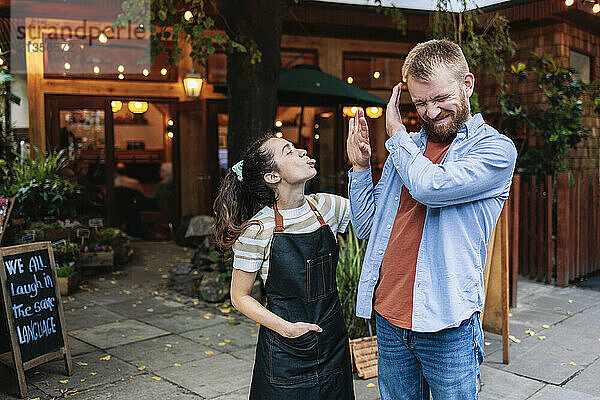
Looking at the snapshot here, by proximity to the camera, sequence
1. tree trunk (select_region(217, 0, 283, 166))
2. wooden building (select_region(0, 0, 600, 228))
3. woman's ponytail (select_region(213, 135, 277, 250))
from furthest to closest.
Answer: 1. wooden building (select_region(0, 0, 600, 228))
2. tree trunk (select_region(217, 0, 283, 166))
3. woman's ponytail (select_region(213, 135, 277, 250))

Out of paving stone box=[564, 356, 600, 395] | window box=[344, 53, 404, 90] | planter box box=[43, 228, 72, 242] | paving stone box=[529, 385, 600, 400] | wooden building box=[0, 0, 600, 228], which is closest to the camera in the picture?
paving stone box=[529, 385, 600, 400]

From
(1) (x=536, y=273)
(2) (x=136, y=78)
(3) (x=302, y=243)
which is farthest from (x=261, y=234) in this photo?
(2) (x=136, y=78)

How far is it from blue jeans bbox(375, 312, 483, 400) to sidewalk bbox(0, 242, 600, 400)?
1.79 m

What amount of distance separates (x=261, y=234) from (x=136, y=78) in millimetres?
8617

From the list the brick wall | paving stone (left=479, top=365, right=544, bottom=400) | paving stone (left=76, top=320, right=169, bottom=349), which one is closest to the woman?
paving stone (left=479, top=365, right=544, bottom=400)

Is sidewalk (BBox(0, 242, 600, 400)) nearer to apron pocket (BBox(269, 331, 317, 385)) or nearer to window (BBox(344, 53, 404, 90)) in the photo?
apron pocket (BBox(269, 331, 317, 385))

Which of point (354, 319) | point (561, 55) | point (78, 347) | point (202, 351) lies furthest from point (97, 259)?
point (561, 55)

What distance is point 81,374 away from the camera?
4.20m

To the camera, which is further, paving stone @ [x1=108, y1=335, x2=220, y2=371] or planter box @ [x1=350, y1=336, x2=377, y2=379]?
paving stone @ [x1=108, y1=335, x2=220, y2=371]

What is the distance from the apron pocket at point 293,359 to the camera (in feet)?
7.57

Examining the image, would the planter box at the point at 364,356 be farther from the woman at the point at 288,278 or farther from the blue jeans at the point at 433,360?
the blue jeans at the point at 433,360

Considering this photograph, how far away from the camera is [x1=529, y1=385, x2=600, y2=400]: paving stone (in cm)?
376

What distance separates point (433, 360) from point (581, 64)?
990 cm

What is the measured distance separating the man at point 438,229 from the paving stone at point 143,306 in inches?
172
